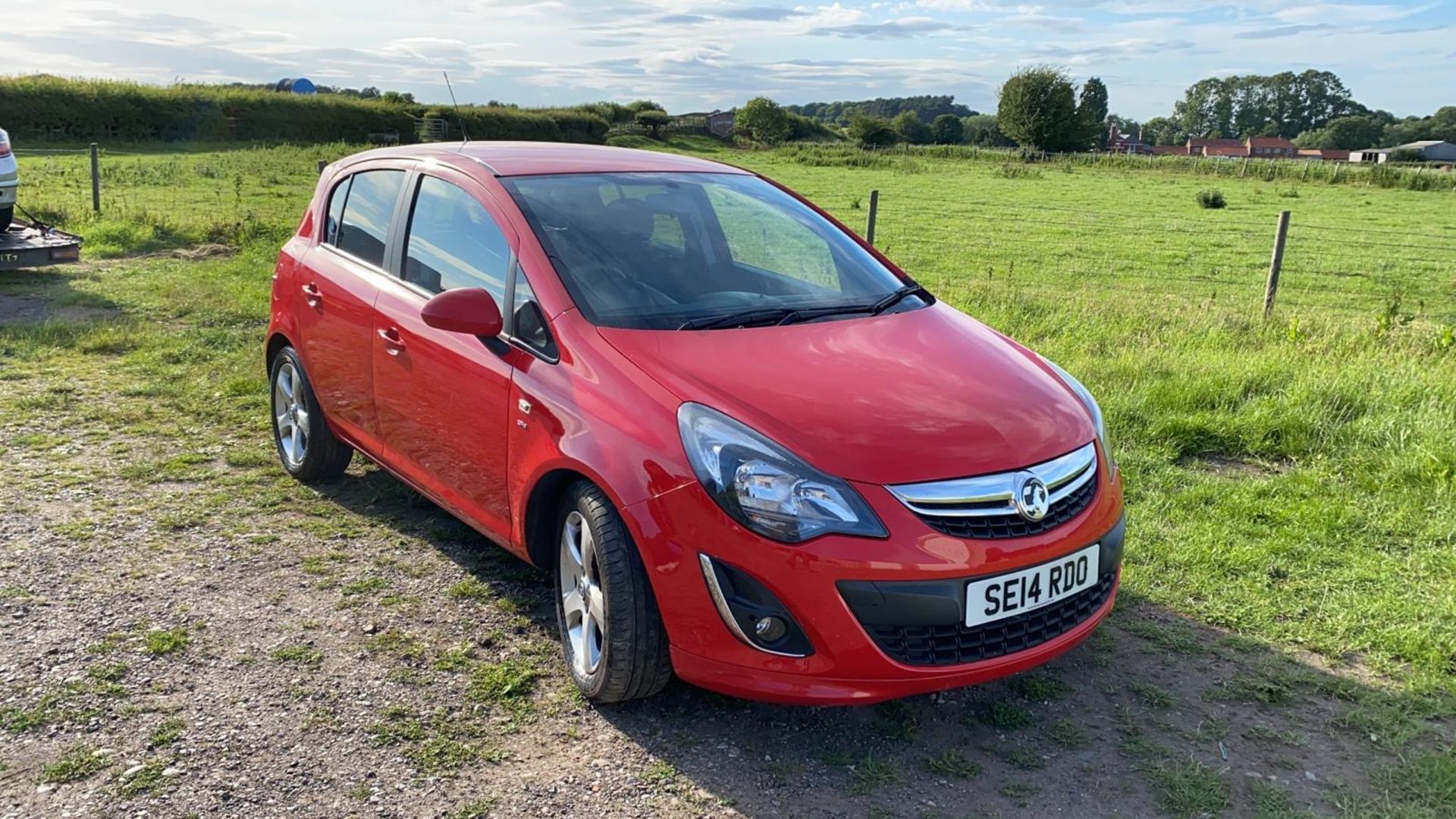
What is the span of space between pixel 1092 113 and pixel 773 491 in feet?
334

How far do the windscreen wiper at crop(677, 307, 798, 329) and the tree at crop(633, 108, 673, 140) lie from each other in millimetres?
62495

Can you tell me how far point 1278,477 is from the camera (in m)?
5.27

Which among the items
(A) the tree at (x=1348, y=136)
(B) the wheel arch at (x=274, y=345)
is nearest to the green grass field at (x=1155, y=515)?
(B) the wheel arch at (x=274, y=345)

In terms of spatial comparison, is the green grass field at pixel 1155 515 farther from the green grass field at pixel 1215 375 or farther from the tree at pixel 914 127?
the tree at pixel 914 127

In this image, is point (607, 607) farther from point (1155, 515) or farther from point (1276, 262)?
point (1276, 262)

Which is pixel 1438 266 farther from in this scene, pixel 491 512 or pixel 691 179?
pixel 491 512

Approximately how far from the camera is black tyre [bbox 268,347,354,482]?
498 cm

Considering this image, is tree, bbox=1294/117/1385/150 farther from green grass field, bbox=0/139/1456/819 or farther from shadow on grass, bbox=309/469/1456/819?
shadow on grass, bbox=309/469/1456/819

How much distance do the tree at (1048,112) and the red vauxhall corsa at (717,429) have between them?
9195 centimetres

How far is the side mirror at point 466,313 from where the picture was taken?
3398 mm

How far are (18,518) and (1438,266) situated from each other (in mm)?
20218

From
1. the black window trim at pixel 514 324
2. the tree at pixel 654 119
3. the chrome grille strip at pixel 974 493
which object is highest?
the tree at pixel 654 119

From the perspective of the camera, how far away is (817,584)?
2.70 m

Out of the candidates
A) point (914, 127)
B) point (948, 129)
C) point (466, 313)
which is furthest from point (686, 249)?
point (948, 129)
